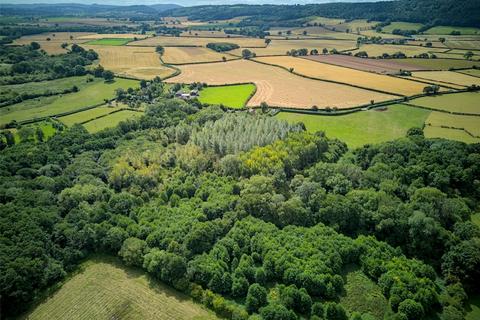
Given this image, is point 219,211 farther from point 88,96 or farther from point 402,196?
point 88,96

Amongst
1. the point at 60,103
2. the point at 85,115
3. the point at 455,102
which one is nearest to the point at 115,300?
the point at 85,115

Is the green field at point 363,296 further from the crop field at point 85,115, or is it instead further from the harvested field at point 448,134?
the crop field at point 85,115

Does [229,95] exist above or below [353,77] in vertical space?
below

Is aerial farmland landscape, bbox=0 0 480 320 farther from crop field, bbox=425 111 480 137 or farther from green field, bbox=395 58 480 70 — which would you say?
green field, bbox=395 58 480 70

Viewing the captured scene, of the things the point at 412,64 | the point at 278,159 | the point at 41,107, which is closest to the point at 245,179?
the point at 278,159

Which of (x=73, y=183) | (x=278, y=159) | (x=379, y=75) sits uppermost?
(x=379, y=75)

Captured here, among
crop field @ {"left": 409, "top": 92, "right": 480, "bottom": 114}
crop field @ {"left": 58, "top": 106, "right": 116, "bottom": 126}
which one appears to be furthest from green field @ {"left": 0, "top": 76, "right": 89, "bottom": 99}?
crop field @ {"left": 409, "top": 92, "right": 480, "bottom": 114}

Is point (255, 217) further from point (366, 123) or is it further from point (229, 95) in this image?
point (229, 95)
